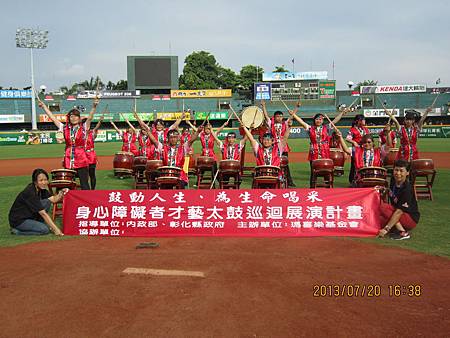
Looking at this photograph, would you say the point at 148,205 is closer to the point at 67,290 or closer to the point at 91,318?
the point at 67,290

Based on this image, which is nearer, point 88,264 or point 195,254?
point 88,264

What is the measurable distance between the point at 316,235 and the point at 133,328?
13.1 ft

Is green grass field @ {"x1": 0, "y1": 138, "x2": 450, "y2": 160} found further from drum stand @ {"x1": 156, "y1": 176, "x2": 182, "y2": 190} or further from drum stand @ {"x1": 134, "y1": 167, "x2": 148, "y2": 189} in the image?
drum stand @ {"x1": 156, "y1": 176, "x2": 182, "y2": 190}

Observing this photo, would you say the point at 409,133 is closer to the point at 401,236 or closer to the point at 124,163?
the point at 401,236

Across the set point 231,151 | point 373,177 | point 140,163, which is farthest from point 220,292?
point 140,163

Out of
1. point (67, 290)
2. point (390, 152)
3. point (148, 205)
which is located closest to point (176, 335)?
point (67, 290)

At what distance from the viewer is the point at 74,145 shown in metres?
8.62

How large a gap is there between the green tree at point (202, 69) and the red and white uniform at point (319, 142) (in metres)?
75.7

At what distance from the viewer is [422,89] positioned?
63594mm

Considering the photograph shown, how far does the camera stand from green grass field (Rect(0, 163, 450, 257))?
6.35 meters

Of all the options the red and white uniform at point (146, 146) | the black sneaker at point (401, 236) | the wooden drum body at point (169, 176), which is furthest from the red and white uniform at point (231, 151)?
the black sneaker at point (401, 236)

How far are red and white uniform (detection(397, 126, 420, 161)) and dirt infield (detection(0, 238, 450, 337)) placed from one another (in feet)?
16.5

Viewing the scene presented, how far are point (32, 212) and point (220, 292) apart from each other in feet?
13.7

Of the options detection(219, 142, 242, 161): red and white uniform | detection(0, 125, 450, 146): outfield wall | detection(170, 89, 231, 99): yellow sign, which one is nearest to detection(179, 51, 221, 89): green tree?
detection(170, 89, 231, 99): yellow sign
